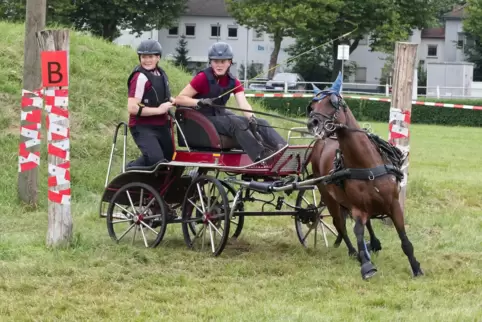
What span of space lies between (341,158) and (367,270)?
42.8 inches

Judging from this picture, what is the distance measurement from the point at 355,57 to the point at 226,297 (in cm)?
6664

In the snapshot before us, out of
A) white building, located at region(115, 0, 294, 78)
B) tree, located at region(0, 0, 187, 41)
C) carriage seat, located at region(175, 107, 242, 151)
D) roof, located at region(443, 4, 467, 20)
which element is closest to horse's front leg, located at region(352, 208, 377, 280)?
carriage seat, located at region(175, 107, 242, 151)

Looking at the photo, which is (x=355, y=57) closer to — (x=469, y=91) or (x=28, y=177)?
(x=469, y=91)

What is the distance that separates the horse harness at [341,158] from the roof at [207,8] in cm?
6586

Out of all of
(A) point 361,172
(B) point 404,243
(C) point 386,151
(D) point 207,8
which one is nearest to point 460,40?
(D) point 207,8

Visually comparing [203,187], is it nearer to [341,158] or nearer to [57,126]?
[57,126]

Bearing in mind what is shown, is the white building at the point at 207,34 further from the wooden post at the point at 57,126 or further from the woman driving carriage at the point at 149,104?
the wooden post at the point at 57,126

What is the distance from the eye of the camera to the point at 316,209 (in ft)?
32.8

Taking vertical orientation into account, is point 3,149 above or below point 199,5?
below

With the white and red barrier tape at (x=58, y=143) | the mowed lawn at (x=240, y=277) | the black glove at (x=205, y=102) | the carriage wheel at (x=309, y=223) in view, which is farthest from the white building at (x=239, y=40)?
the white and red barrier tape at (x=58, y=143)

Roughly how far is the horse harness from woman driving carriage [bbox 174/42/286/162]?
0.89 meters

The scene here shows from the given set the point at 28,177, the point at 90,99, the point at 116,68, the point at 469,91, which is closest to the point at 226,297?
the point at 28,177

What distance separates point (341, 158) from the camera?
8.69 meters

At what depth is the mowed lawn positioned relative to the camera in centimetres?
698
